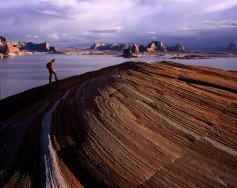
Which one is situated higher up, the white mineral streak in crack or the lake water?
the white mineral streak in crack

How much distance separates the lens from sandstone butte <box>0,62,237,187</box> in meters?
7.09

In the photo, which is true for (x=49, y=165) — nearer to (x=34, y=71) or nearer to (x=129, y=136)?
(x=129, y=136)

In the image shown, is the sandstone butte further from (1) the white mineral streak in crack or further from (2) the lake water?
(2) the lake water

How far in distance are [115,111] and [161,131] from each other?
1.10m

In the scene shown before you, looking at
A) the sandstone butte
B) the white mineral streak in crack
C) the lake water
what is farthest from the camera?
the lake water

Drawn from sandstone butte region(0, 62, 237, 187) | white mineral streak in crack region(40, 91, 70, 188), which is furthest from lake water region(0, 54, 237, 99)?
white mineral streak in crack region(40, 91, 70, 188)

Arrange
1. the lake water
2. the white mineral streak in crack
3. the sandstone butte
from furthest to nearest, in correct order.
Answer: the lake water, the sandstone butte, the white mineral streak in crack

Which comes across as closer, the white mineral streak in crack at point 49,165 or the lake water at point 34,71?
the white mineral streak in crack at point 49,165

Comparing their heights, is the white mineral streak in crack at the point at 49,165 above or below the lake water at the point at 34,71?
above

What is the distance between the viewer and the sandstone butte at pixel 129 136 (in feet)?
23.2

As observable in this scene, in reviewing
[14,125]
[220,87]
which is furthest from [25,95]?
[220,87]

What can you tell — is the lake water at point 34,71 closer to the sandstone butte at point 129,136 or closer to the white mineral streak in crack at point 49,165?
the sandstone butte at point 129,136

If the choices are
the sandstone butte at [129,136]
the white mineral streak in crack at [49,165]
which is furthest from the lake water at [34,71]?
the white mineral streak in crack at [49,165]

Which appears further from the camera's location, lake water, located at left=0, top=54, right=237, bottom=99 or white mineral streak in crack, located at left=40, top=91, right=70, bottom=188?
lake water, located at left=0, top=54, right=237, bottom=99
